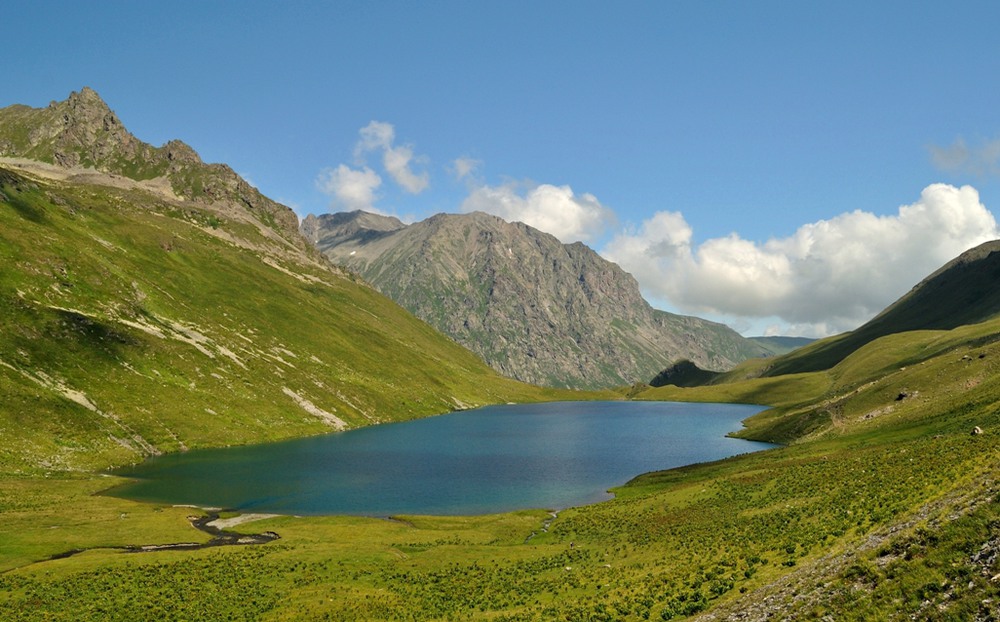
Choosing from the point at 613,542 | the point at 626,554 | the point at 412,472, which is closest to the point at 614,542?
the point at 613,542

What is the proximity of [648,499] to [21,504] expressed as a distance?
9087 cm

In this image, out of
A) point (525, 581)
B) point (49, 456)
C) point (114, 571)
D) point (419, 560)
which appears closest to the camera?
point (525, 581)

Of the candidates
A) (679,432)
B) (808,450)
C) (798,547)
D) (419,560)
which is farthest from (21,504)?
(679,432)

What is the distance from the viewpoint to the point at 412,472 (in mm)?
118812

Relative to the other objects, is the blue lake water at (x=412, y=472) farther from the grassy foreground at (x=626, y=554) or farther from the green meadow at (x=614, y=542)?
the grassy foreground at (x=626, y=554)

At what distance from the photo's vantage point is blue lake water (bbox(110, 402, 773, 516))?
3666 inches

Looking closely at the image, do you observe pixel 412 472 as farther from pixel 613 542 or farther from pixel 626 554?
pixel 626 554

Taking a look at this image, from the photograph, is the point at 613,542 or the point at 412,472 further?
the point at 412,472

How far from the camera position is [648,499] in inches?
3049

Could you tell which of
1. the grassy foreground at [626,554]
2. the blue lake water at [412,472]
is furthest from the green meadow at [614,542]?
the blue lake water at [412,472]

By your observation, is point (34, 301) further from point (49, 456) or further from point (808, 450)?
point (808, 450)

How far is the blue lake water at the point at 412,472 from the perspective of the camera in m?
93.1

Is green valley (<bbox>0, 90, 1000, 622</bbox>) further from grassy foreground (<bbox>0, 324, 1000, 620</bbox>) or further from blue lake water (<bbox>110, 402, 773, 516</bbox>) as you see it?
blue lake water (<bbox>110, 402, 773, 516</bbox>)

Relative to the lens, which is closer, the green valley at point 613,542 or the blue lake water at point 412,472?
the green valley at point 613,542
